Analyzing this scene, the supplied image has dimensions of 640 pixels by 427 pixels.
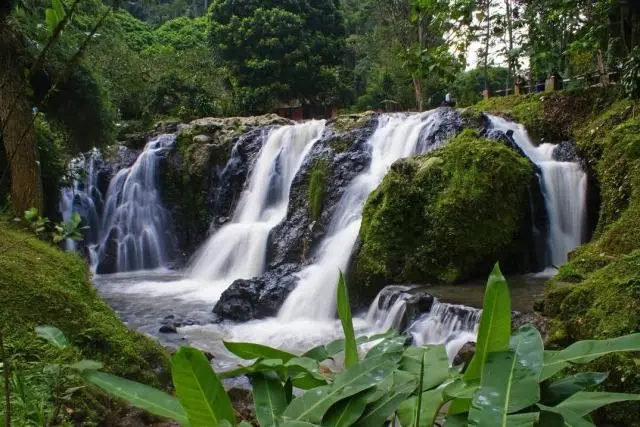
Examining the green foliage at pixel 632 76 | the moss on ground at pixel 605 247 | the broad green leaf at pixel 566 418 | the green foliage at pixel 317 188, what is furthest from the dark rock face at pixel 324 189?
the broad green leaf at pixel 566 418

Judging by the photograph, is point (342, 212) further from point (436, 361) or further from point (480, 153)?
point (436, 361)

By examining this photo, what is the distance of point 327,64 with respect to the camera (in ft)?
90.6

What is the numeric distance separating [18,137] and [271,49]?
20.5 m

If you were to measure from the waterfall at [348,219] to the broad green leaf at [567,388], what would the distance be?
25.3 ft

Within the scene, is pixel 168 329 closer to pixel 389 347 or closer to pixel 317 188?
pixel 317 188

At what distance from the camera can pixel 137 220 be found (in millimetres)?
16062

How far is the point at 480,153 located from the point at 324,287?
3.52m

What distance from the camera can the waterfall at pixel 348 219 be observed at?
30.7 ft

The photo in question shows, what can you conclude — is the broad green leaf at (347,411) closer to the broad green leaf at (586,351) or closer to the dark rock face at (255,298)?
the broad green leaf at (586,351)

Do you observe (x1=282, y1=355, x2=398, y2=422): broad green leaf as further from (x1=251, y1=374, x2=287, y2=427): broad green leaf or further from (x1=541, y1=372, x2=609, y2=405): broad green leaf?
(x1=541, y1=372, x2=609, y2=405): broad green leaf

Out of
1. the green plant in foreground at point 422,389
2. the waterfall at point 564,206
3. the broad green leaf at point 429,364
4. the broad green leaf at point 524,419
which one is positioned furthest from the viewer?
the waterfall at point 564,206

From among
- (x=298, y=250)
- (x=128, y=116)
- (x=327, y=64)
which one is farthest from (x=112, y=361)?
(x=327, y=64)

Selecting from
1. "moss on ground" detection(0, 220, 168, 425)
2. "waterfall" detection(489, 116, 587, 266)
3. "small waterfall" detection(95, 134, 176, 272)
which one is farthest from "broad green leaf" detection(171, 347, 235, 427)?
"small waterfall" detection(95, 134, 176, 272)

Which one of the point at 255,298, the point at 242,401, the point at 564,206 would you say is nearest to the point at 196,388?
the point at 242,401
